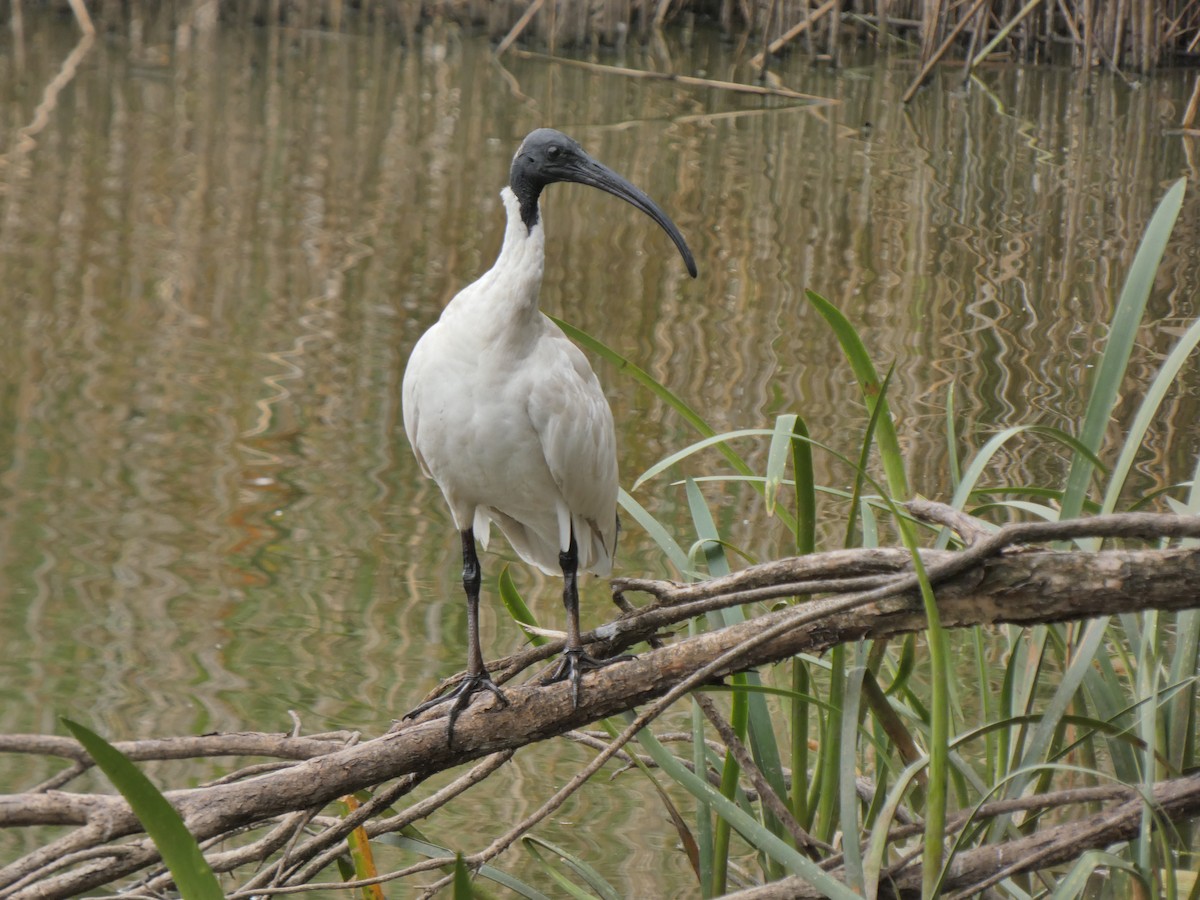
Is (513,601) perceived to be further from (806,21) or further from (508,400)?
(806,21)

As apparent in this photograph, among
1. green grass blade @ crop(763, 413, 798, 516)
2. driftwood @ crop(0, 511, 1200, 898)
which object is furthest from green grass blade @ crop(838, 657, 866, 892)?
green grass blade @ crop(763, 413, 798, 516)

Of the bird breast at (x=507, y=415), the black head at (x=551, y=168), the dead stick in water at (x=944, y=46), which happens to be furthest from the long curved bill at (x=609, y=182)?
the dead stick in water at (x=944, y=46)

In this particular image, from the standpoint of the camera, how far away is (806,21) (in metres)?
14.2

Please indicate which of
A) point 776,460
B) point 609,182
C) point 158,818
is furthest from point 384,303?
point 158,818

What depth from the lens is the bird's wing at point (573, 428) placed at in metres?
3.08

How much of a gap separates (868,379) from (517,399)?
743 millimetres

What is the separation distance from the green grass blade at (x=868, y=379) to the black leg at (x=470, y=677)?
772 mm

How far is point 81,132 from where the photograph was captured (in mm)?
11188

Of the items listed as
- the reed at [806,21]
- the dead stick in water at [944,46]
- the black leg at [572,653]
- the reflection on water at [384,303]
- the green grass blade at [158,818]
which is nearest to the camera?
the green grass blade at [158,818]

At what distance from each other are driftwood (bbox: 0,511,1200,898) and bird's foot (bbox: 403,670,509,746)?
4.8 inches

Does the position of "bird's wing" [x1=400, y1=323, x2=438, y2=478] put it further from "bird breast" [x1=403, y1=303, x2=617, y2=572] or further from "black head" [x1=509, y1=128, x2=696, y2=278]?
"black head" [x1=509, y1=128, x2=696, y2=278]

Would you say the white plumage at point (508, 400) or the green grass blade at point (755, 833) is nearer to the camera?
the green grass blade at point (755, 833)

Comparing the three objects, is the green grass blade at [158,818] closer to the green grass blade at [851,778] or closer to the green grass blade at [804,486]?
the green grass blade at [851,778]

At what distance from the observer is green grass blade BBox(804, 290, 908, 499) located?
2.48 metres
